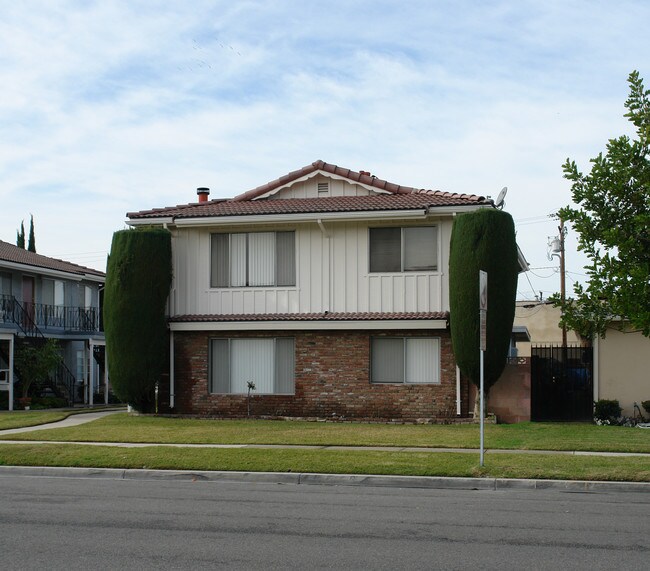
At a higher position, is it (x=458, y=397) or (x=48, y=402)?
(x=458, y=397)

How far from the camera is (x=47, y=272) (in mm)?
36219

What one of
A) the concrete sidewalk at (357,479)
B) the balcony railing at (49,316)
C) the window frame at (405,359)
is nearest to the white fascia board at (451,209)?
the window frame at (405,359)

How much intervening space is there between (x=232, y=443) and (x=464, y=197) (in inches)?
353

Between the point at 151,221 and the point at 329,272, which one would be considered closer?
the point at 329,272

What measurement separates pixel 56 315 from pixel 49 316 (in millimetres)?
602

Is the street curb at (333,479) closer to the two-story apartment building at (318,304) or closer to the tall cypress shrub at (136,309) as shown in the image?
the tall cypress shrub at (136,309)

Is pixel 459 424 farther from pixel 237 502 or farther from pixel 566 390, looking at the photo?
pixel 237 502

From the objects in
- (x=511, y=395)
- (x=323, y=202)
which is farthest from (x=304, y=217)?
(x=511, y=395)

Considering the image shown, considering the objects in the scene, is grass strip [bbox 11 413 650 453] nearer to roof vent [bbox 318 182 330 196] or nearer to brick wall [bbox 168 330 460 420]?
brick wall [bbox 168 330 460 420]

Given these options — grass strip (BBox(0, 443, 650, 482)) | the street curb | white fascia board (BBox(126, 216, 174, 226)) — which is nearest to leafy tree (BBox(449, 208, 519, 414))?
grass strip (BBox(0, 443, 650, 482))

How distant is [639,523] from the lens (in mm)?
10445

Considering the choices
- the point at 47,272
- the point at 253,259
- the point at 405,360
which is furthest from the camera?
the point at 47,272

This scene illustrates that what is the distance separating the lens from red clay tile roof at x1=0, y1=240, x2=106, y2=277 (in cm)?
3492

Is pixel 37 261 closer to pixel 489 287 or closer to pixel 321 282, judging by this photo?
pixel 321 282
